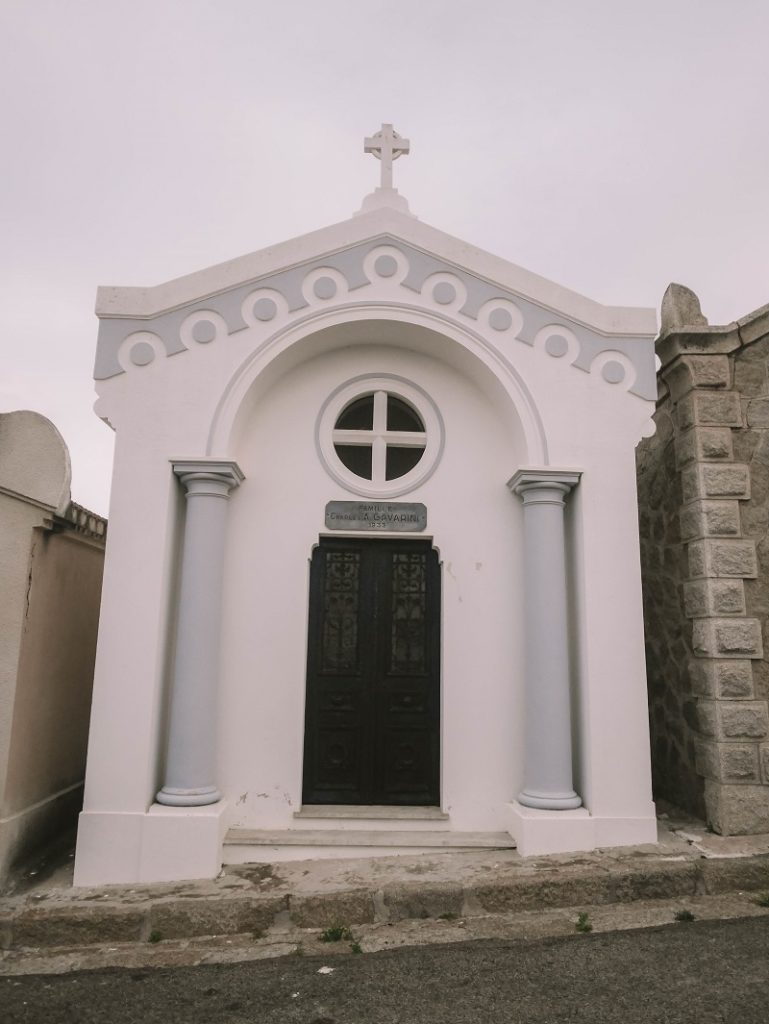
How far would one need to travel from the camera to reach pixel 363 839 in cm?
573

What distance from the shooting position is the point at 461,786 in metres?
6.11

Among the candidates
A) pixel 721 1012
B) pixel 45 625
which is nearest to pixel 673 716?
pixel 721 1012

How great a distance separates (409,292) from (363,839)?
14.4ft

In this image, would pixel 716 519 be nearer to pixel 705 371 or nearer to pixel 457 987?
pixel 705 371

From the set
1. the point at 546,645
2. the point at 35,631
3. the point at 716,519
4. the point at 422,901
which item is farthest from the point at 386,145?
the point at 422,901

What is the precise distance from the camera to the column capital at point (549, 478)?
6.09m

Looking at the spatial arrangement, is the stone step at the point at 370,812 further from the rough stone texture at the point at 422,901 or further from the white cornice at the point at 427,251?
the white cornice at the point at 427,251

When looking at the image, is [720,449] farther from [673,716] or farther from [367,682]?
[367,682]

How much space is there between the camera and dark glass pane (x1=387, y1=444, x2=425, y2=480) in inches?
261

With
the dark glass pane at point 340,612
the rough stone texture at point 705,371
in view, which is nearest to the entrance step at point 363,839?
the dark glass pane at point 340,612

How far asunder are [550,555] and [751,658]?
5.96 feet

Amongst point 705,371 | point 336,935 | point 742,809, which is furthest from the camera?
point 705,371

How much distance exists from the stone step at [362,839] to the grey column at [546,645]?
458 mm

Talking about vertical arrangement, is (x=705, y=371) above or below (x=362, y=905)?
above
